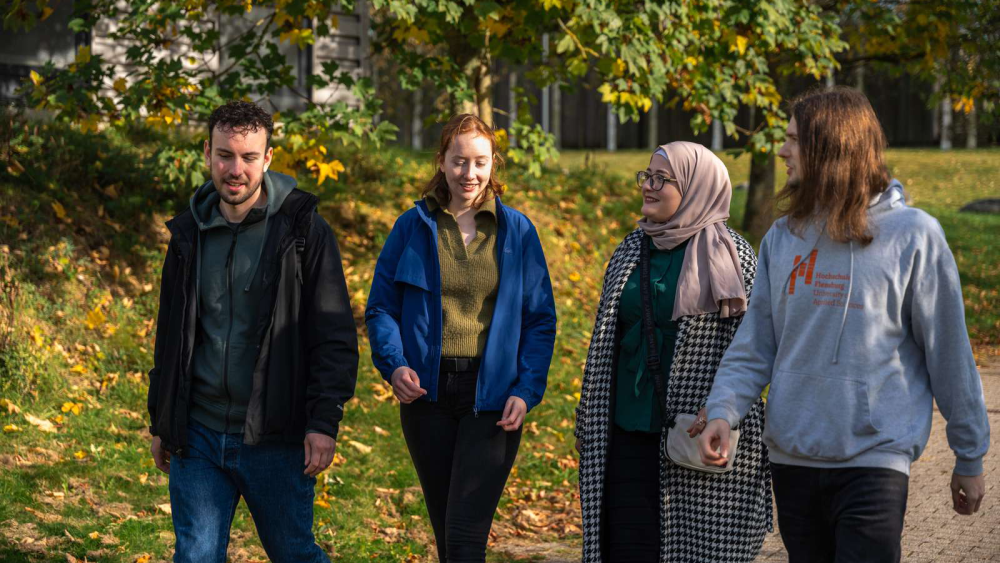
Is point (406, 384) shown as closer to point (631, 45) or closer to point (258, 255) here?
point (258, 255)

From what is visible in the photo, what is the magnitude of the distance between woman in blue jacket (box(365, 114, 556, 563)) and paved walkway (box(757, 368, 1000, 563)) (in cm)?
226

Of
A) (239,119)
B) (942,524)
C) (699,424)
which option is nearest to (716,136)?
(942,524)

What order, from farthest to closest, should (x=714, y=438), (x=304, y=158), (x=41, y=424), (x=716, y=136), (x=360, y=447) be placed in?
(x=716, y=136) → (x=304, y=158) → (x=360, y=447) → (x=41, y=424) → (x=714, y=438)

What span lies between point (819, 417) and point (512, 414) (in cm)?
131

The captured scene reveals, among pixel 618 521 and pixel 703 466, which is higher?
pixel 703 466

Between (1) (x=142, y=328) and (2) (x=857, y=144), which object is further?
(1) (x=142, y=328)

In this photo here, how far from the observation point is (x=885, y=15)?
1320cm

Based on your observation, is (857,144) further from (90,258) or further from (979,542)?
(90,258)

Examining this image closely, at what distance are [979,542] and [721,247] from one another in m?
2.84

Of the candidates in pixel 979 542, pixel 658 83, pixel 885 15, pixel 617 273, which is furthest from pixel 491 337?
pixel 885 15

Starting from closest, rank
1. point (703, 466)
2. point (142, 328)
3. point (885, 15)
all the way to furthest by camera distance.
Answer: point (703, 466) < point (142, 328) < point (885, 15)

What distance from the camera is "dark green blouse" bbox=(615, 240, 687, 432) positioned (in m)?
3.87

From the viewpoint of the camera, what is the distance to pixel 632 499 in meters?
3.88

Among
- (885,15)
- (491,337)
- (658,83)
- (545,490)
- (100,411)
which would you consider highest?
(885,15)
